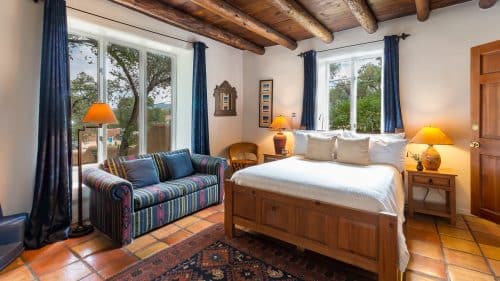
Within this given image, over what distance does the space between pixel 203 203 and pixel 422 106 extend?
3348mm

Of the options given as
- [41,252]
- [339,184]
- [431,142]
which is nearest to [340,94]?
[431,142]

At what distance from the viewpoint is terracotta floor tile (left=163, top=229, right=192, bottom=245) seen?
252cm

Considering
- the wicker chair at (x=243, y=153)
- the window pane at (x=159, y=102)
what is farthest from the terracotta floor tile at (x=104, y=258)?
the wicker chair at (x=243, y=153)

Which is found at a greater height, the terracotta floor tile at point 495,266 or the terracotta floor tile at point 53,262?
the terracotta floor tile at point 53,262

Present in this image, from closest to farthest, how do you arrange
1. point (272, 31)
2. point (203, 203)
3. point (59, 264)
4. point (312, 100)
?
point (59, 264), point (203, 203), point (272, 31), point (312, 100)

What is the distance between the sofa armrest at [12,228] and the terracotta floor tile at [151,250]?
1.04m

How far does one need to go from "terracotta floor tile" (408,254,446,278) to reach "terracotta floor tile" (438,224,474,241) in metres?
0.75

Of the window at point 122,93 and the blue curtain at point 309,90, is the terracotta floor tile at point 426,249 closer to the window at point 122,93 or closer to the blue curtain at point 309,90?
the blue curtain at point 309,90

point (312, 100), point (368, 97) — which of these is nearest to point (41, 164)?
point (312, 100)

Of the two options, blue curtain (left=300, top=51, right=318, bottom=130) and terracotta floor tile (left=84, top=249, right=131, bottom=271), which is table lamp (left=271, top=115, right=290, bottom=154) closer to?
blue curtain (left=300, top=51, right=318, bottom=130)

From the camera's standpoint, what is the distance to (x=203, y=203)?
3.35m

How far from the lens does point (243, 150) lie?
196 inches

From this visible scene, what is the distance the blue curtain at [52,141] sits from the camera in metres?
2.42

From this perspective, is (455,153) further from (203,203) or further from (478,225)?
(203,203)
